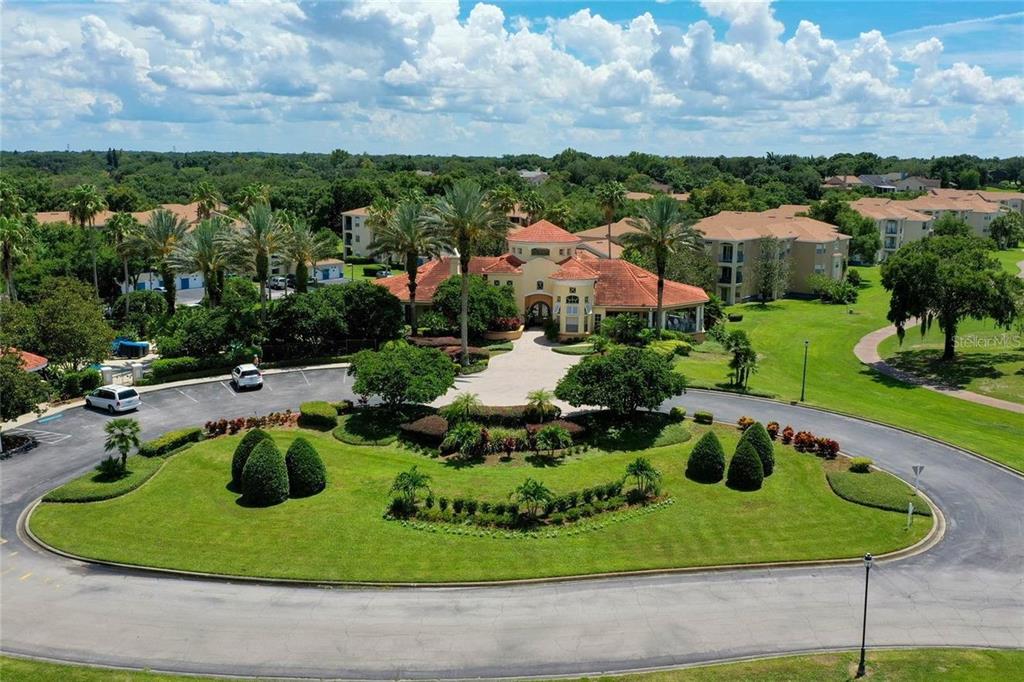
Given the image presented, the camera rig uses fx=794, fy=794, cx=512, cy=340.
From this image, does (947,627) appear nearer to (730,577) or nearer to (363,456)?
(730,577)

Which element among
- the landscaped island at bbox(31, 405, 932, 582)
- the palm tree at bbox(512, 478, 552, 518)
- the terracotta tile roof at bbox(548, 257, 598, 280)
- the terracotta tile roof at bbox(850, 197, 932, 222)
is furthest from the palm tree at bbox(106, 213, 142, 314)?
the terracotta tile roof at bbox(850, 197, 932, 222)

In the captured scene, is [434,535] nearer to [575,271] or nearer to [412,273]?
[412,273]

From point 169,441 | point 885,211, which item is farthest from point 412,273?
point 885,211

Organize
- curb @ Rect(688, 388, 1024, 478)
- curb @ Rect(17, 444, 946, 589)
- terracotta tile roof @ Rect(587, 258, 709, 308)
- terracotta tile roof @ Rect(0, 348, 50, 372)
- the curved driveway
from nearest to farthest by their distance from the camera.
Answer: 1. the curved driveway
2. curb @ Rect(17, 444, 946, 589)
3. curb @ Rect(688, 388, 1024, 478)
4. terracotta tile roof @ Rect(0, 348, 50, 372)
5. terracotta tile roof @ Rect(587, 258, 709, 308)

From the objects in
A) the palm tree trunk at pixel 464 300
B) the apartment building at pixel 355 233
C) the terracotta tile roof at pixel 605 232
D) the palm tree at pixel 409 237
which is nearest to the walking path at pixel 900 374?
the terracotta tile roof at pixel 605 232

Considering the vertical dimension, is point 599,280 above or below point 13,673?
above

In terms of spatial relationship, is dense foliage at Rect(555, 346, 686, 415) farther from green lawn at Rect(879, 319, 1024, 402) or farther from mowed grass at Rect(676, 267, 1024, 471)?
green lawn at Rect(879, 319, 1024, 402)

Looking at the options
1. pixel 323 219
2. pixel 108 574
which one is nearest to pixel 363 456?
pixel 108 574

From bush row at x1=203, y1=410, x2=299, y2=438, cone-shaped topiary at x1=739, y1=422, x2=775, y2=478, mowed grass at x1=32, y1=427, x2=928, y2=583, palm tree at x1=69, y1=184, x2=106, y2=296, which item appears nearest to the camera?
mowed grass at x1=32, y1=427, x2=928, y2=583
